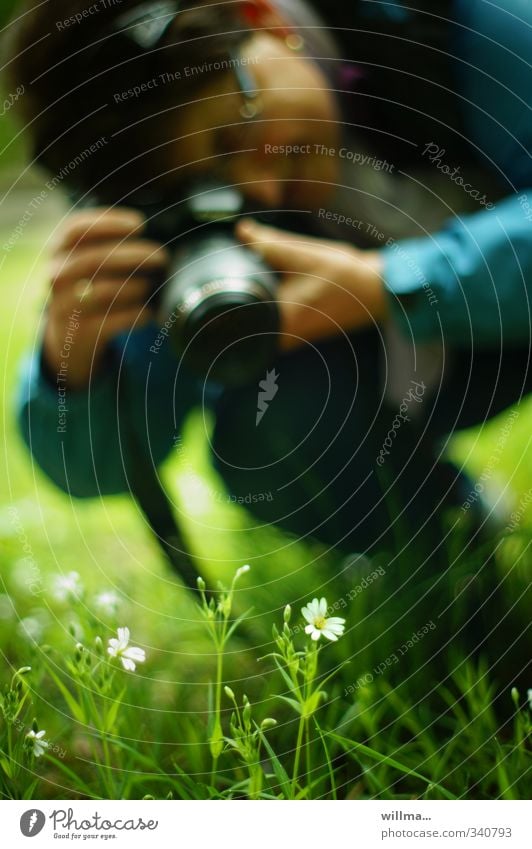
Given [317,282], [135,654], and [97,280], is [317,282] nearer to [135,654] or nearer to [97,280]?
[97,280]

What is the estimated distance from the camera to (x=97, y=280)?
551 mm

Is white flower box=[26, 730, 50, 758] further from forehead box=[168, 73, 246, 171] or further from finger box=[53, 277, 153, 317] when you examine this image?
forehead box=[168, 73, 246, 171]

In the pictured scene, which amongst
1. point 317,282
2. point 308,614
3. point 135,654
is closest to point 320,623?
point 308,614

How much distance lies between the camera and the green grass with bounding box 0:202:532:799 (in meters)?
0.50

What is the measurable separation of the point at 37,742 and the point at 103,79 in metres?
0.43

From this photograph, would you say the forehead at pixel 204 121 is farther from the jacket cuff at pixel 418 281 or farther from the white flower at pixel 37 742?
the white flower at pixel 37 742

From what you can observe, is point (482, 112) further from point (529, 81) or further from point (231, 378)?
point (231, 378)

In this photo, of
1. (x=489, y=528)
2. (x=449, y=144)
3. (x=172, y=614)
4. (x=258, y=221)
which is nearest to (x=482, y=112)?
(x=449, y=144)

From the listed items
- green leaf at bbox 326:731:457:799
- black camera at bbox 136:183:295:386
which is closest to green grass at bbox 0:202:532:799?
green leaf at bbox 326:731:457:799

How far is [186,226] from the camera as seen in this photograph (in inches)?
21.0

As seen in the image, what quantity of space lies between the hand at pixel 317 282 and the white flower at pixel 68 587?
0.72 feet

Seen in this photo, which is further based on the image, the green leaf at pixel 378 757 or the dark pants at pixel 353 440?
the dark pants at pixel 353 440

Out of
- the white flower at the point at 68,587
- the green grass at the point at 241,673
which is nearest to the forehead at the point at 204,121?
the green grass at the point at 241,673

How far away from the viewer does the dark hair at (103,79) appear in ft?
1.75
